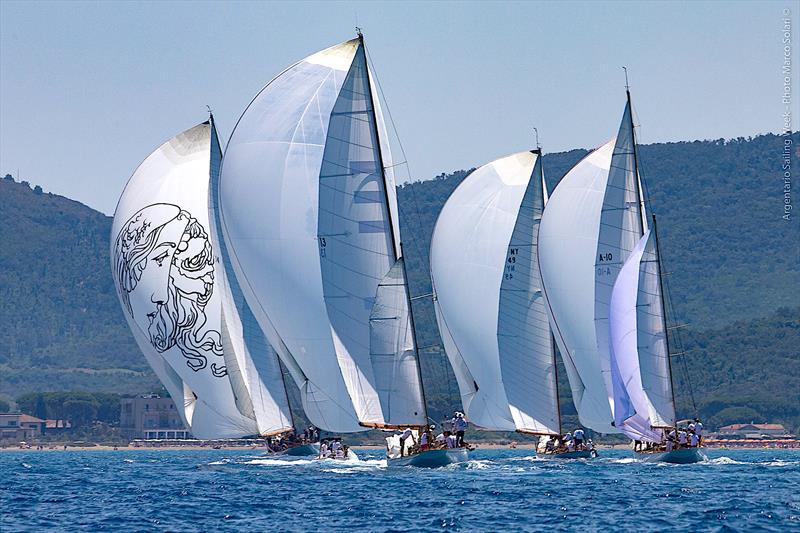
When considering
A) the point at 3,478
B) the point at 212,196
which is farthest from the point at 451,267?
the point at 3,478

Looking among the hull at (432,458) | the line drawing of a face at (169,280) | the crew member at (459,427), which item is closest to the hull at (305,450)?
the line drawing of a face at (169,280)

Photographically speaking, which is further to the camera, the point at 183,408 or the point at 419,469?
the point at 183,408

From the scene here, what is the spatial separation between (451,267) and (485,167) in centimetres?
475

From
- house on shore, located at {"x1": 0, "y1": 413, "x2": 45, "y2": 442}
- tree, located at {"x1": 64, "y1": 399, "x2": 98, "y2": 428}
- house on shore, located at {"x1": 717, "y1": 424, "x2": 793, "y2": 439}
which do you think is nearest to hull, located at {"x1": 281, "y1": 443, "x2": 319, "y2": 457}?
house on shore, located at {"x1": 717, "y1": 424, "x2": 793, "y2": 439}

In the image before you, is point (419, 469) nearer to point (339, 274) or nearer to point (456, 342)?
point (339, 274)

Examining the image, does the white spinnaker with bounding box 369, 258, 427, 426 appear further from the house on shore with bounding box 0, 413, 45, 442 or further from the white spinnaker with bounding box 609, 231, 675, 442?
the house on shore with bounding box 0, 413, 45, 442

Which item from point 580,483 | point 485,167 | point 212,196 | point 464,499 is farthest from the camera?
point 485,167

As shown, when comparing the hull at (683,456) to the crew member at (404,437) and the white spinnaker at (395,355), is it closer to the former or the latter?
the crew member at (404,437)

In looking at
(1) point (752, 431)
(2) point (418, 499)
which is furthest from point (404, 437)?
(1) point (752, 431)

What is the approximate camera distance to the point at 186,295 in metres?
61.5

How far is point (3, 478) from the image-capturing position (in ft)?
203

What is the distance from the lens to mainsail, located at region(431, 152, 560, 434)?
6200cm

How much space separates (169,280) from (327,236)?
A: 1343cm

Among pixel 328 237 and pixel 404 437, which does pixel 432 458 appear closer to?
pixel 404 437
